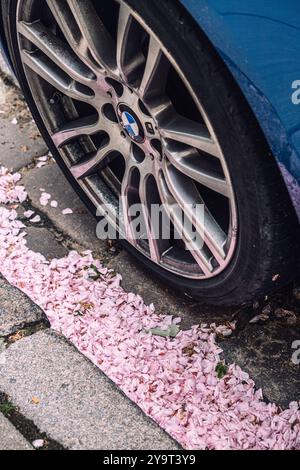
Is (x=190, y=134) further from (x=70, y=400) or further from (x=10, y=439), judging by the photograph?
(x=10, y=439)

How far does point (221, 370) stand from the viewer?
2.36m

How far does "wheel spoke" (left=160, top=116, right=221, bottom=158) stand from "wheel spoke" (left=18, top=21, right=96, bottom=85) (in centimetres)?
41

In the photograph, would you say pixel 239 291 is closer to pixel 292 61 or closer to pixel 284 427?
pixel 284 427

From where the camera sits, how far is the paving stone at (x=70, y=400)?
2092 millimetres

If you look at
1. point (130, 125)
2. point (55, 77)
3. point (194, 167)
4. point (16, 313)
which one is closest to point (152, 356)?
point (16, 313)

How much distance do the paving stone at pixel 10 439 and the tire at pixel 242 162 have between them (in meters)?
0.81

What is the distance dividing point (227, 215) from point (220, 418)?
668 mm

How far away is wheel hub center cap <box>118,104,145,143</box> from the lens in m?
2.32

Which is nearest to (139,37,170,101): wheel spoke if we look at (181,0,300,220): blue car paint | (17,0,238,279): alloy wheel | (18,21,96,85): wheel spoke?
(17,0,238,279): alloy wheel

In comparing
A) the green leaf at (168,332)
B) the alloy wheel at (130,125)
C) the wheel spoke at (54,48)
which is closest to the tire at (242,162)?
the alloy wheel at (130,125)

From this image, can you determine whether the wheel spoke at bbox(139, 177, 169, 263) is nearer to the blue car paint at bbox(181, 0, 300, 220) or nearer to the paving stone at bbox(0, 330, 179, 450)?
the paving stone at bbox(0, 330, 179, 450)

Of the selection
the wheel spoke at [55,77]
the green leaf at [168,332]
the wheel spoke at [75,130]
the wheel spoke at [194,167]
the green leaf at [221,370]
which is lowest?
the green leaf at [221,370]

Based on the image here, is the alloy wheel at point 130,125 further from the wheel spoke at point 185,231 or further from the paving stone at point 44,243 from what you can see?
the paving stone at point 44,243
